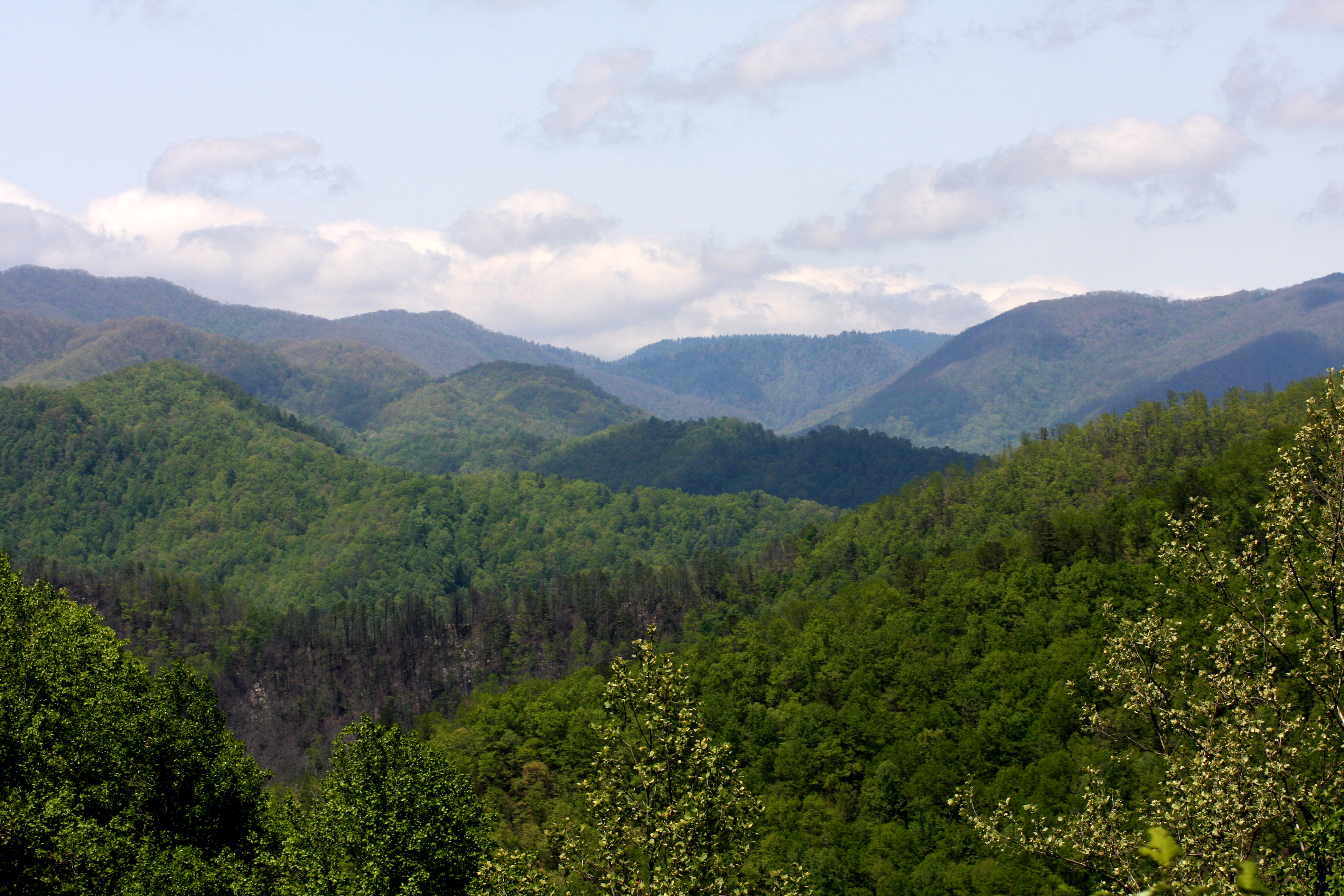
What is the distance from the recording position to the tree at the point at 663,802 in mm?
23828

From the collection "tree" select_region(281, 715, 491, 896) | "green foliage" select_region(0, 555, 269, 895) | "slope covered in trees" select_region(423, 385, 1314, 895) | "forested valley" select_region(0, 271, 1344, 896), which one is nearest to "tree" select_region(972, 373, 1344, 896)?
"forested valley" select_region(0, 271, 1344, 896)

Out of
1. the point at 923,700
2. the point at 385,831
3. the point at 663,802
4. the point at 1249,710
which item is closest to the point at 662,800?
the point at 663,802

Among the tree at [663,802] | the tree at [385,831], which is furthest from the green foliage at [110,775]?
the tree at [663,802]

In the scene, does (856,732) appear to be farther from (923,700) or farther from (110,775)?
(110,775)

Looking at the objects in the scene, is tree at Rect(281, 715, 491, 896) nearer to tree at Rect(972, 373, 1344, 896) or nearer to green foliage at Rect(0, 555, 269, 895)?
green foliage at Rect(0, 555, 269, 895)

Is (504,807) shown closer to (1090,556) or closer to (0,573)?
(0,573)

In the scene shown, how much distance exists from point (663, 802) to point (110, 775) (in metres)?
21.7

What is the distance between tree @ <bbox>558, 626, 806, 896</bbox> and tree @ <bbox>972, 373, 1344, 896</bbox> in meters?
6.03

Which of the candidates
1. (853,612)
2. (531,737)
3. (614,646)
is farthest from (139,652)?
(853,612)

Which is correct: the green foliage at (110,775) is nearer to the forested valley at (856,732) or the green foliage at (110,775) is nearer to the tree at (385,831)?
the forested valley at (856,732)

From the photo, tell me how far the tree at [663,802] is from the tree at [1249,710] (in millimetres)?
6027

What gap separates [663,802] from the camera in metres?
25.2

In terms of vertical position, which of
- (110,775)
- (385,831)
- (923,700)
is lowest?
(923,700)

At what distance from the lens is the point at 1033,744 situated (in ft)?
288
